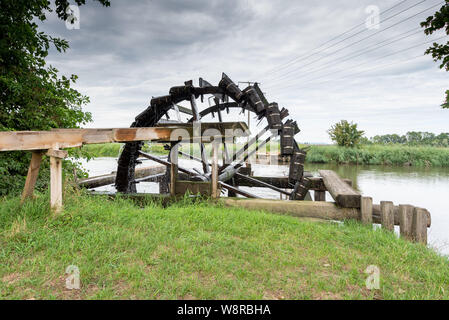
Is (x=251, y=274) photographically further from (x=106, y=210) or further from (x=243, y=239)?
(x=106, y=210)

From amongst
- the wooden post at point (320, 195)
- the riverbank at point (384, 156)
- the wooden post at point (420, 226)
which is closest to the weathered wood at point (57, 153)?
the wooden post at point (420, 226)

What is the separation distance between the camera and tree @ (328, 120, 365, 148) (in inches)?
1105

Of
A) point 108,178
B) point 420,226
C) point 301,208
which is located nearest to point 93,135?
point 301,208

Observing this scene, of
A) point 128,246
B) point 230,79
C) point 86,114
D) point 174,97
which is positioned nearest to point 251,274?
point 128,246

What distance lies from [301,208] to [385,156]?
75.8 ft

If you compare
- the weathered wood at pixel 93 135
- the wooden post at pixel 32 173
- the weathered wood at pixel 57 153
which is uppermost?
the weathered wood at pixel 93 135

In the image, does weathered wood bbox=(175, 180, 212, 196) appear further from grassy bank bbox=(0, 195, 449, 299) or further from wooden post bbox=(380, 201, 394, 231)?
wooden post bbox=(380, 201, 394, 231)

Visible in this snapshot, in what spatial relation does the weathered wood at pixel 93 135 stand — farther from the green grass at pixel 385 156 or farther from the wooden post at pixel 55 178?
the green grass at pixel 385 156

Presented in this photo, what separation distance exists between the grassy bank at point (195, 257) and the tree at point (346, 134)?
27409mm

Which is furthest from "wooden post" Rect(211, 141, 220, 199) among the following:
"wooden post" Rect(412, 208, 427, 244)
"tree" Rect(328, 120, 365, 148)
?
"tree" Rect(328, 120, 365, 148)

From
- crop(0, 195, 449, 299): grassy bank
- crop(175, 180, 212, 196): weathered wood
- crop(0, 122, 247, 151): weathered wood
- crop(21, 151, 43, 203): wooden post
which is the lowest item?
crop(0, 195, 449, 299): grassy bank

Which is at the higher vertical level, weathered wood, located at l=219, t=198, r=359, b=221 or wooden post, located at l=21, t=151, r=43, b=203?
wooden post, located at l=21, t=151, r=43, b=203

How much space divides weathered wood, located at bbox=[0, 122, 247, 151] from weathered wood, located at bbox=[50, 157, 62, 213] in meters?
0.23

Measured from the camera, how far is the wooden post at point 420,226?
377 centimetres
